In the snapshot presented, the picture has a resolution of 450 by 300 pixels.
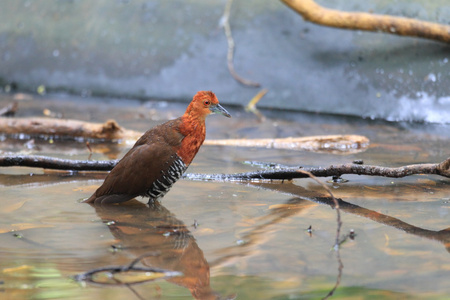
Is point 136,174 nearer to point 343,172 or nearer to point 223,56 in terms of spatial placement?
point 343,172

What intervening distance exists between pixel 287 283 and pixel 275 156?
268 cm

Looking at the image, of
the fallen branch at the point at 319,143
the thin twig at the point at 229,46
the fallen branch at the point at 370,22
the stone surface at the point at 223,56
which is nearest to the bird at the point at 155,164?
the fallen branch at the point at 319,143

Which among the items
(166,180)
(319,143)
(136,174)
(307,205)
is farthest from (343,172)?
(319,143)

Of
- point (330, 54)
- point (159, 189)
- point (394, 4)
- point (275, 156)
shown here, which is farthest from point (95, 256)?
point (394, 4)

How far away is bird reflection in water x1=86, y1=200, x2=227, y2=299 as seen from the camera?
269 cm

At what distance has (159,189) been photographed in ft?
12.4

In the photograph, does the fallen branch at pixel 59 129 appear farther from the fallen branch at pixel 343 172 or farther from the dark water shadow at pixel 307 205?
the dark water shadow at pixel 307 205

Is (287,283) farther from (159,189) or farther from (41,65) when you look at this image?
(41,65)

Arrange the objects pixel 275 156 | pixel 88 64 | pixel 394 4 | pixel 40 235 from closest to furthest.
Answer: pixel 40 235 → pixel 275 156 → pixel 394 4 → pixel 88 64

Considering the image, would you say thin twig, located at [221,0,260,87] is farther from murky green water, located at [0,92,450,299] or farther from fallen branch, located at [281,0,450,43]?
murky green water, located at [0,92,450,299]

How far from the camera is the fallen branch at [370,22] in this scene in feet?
22.3

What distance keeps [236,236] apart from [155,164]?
0.81 meters

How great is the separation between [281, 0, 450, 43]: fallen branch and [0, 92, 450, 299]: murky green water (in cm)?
214

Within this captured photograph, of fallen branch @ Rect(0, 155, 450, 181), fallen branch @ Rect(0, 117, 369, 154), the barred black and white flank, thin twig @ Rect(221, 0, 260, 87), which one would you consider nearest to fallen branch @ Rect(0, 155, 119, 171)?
fallen branch @ Rect(0, 155, 450, 181)
